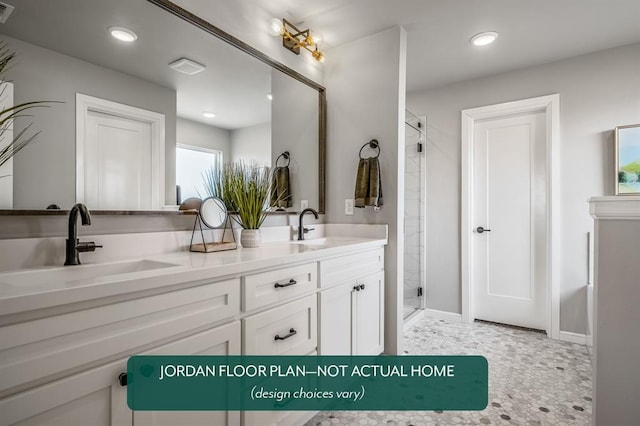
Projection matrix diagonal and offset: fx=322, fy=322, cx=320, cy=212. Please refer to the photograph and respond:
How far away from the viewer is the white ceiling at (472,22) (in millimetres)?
2053

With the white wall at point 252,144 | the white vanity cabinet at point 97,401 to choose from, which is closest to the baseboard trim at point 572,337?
the white wall at point 252,144

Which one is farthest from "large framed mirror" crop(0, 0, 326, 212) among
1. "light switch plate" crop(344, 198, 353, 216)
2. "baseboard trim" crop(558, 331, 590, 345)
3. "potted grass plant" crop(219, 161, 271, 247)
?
"baseboard trim" crop(558, 331, 590, 345)

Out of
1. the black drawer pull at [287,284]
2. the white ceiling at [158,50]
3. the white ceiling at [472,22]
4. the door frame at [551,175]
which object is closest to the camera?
the white ceiling at [158,50]

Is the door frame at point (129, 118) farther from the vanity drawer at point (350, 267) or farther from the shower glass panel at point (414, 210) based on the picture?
the shower glass panel at point (414, 210)

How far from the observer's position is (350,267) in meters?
1.88

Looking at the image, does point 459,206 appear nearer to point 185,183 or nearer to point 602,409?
point 602,409

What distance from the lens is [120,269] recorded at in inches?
49.9

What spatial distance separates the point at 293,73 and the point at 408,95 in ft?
5.63

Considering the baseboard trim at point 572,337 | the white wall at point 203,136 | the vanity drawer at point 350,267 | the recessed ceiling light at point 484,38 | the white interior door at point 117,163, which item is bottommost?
the baseboard trim at point 572,337

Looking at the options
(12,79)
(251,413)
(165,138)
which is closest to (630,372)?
(251,413)

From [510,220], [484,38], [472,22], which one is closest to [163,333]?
[472,22]

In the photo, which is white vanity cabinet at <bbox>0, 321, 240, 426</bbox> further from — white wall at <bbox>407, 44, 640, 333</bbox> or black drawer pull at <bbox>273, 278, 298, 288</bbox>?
white wall at <bbox>407, 44, 640, 333</bbox>

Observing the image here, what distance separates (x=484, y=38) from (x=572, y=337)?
255 centimetres

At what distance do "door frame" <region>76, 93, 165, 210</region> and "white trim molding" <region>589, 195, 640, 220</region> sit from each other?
1.89 m
